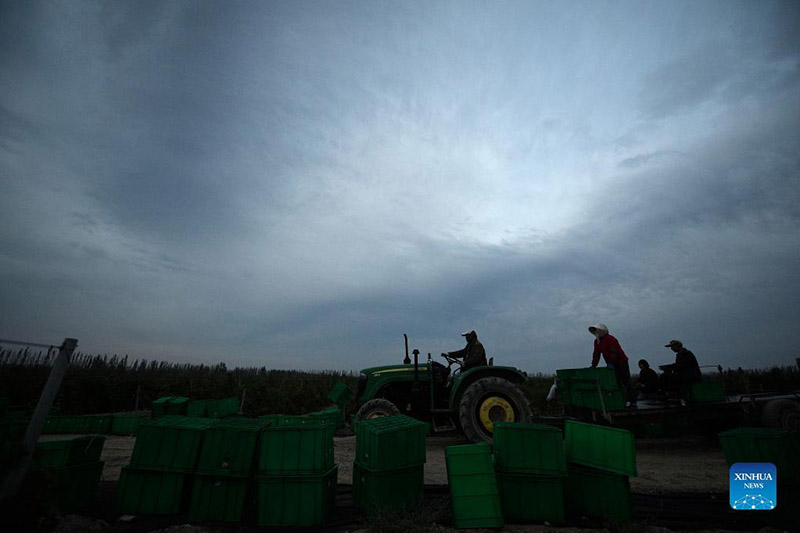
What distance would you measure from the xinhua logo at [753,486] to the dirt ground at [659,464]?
1.40 ft

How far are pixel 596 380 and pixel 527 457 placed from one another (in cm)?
373

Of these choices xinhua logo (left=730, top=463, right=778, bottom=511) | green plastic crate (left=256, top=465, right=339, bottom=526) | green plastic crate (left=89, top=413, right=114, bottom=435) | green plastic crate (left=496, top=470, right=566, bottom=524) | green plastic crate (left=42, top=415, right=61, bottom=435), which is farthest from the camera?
green plastic crate (left=89, top=413, right=114, bottom=435)

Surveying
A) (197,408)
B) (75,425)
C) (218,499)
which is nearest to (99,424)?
(75,425)

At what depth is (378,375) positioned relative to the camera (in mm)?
8180

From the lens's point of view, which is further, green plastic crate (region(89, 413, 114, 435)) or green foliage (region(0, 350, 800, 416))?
green foliage (region(0, 350, 800, 416))

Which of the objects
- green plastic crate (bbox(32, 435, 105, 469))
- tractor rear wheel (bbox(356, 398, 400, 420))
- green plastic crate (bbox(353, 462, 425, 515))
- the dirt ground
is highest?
tractor rear wheel (bbox(356, 398, 400, 420))

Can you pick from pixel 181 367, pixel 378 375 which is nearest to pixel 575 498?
pixel 378 375

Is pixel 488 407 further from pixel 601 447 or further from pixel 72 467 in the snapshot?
pixel 72 467

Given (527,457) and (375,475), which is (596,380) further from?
(375,475)

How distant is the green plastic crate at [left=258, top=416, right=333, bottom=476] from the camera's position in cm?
391

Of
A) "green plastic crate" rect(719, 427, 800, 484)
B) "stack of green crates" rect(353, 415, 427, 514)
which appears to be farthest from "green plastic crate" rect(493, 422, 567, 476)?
"green plastic crate" rect(719, 427, 800, 484)

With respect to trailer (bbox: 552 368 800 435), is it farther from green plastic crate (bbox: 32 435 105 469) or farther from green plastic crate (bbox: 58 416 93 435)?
green plastic crate (bbox: 58 416 93 435)

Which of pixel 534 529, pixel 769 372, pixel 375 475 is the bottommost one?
pixel 534 529

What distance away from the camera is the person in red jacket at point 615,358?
719 centimetres
